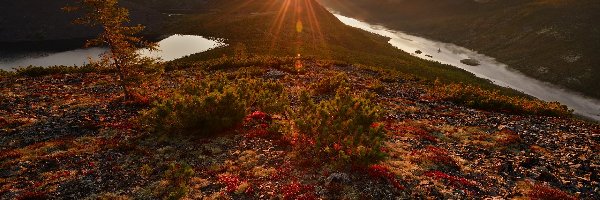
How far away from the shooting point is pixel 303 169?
19.4 m

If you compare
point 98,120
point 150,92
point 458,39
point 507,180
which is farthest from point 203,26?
point 507,180

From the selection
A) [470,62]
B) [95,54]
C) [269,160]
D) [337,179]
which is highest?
[470,62]

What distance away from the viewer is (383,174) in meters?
18.5

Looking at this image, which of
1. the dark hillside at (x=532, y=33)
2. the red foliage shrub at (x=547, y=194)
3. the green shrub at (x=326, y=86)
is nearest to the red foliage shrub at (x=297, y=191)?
the red foliage shrub at (x=547, y=194)

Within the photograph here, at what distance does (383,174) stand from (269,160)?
240 inches

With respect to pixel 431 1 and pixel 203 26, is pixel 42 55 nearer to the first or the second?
pixel 203 26

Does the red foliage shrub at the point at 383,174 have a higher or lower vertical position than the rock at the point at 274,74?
higher

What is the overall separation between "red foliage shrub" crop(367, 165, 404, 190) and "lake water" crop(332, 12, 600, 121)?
56.2 metres

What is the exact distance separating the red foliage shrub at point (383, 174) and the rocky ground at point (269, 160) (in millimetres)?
49

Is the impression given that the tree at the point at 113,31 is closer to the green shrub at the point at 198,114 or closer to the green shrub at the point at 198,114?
the green shrub at the point at 198,114

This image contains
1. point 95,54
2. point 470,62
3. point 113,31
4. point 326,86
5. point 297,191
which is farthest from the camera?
point 470,62

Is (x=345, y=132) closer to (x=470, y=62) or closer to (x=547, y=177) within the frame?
(x=547, y=177)

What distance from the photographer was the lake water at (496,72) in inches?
2611

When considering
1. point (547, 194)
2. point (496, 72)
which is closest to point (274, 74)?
point (547, 194)
